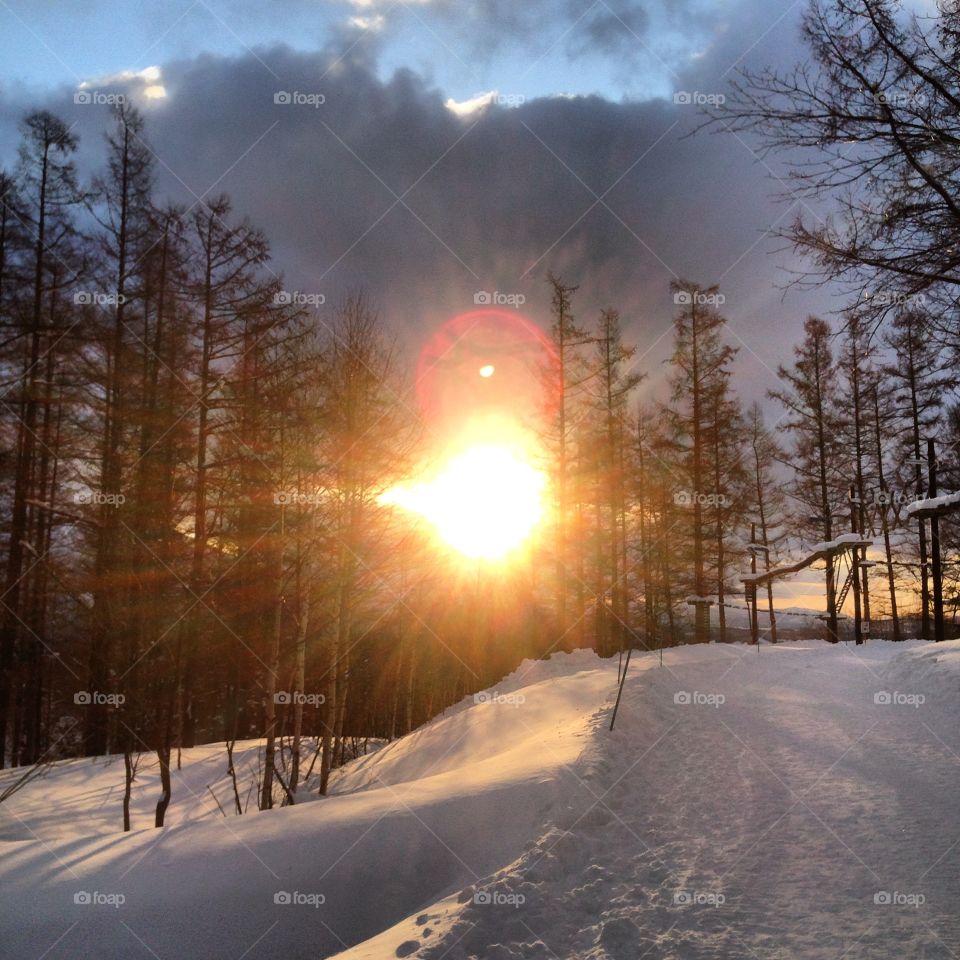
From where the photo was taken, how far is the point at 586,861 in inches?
185

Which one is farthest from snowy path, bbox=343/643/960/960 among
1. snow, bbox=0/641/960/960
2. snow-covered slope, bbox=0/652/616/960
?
snow-covered slope, bbox=0/652/616/960

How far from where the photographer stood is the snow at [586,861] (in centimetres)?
378

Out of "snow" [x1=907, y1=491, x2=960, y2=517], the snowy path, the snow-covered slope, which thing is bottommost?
the snow-covered slope

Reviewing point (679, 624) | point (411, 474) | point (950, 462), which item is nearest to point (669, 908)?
point (411, 474)

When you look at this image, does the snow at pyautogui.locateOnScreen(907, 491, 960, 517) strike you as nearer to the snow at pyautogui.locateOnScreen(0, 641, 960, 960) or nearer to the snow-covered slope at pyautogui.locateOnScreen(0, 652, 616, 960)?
the snow at pyautogui.locateOnScreen(0, 641, 960, 960)

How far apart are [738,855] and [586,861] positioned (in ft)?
3.90

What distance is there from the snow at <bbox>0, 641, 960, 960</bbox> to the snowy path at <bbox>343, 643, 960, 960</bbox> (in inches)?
0.7

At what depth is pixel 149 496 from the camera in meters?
12.4

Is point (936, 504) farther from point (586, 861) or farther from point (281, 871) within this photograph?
point (281, 871)

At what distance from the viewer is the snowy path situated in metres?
3.64

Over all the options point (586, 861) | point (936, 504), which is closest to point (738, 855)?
point (586, 861)

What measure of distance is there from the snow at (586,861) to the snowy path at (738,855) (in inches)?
0.7

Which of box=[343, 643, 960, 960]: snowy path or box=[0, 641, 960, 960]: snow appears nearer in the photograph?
box=[343, 643, 960, 960]: snowy path

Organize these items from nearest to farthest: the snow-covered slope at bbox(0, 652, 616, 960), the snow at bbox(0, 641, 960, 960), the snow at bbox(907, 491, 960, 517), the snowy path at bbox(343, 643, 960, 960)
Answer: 1. the snowy path at bbox(343, 643, 960, 960)
2. the snow at bbox(0, 641, 960, 960)
3. the snow-covered slope at bbox(0, 652, 616, 960)
4. the snow at bbox(907, 491, 960, 517)
